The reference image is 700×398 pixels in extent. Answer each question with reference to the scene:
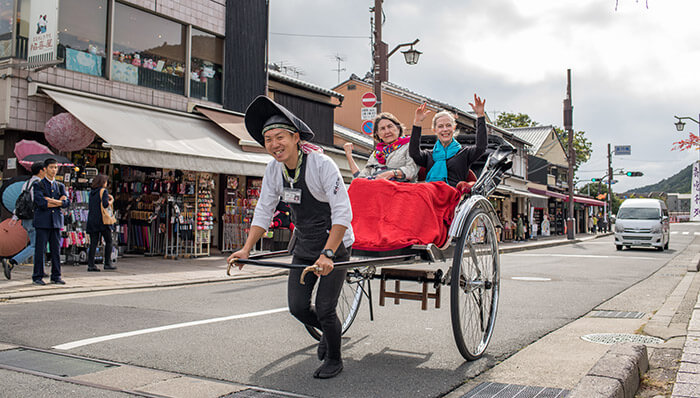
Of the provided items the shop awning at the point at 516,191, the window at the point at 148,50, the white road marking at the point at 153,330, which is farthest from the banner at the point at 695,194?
the shop awning at the point at 516,191

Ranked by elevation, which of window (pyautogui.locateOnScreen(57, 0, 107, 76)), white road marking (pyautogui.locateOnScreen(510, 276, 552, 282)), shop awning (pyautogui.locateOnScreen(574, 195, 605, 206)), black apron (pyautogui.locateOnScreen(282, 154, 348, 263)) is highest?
window (pyautogui.locateOnScreen(57, 0, 107, 76))

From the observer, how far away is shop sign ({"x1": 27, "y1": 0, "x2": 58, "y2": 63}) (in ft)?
34.1

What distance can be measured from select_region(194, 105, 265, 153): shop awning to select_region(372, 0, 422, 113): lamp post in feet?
13.0

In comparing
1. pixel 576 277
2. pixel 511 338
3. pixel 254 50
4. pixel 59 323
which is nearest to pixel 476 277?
pixel 511 338

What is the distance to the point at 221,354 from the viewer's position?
4.37 meters

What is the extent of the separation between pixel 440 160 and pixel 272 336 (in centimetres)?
228

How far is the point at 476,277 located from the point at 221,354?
7.18 feet

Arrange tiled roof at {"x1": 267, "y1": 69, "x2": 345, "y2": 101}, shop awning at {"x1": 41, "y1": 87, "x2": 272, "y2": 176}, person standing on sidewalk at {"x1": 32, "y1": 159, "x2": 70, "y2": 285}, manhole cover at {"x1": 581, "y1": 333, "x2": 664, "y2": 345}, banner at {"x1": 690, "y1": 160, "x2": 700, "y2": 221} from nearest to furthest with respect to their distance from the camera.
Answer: manhole cover at {"x1": 581, "y1": 333, "x2": 664, "y2": 345}, person standing on sidewalk at {"x1": 32, "y1": 159, "x2": 70, "y2": 285}, shop awning at {"x1": 41, "y1": 87, "x2": 272, "y2": 176}, banner at {"x1": 690, "y1": 160, "x2": 700, "y2": 221}, tiled roof at {"x1": 267, "y1": 69, "x2": 345, "y2": 101}

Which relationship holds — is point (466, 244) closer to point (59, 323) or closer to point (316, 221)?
point (316, 221)

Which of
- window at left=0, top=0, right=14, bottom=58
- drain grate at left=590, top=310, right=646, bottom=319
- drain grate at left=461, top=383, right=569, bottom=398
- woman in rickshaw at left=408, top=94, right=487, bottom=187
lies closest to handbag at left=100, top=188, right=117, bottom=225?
window at left=0, top=0, right=14, bottom=58

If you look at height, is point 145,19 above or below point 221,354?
above

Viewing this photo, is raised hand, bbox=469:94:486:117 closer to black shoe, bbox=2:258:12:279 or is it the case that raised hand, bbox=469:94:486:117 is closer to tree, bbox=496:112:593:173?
black shoe, bbox=2:258:12:279

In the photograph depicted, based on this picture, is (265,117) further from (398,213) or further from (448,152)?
(448,152)

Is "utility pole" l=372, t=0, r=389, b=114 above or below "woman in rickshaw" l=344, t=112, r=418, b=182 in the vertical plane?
above
